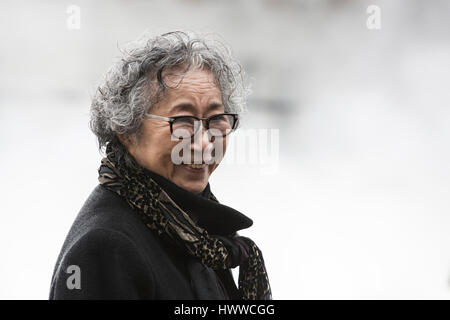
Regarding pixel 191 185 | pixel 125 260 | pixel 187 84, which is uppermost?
pixel 187 84

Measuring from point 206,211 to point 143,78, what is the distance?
16.3 inches

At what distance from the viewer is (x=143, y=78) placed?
137 cm

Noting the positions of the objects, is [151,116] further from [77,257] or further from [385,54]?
[385,54]

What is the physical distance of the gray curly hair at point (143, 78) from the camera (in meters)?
1.37

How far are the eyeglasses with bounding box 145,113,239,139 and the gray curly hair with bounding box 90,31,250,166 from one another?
Answer: 60 mm

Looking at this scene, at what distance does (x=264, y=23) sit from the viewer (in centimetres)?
483

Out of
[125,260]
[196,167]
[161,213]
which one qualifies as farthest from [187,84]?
[125,260]

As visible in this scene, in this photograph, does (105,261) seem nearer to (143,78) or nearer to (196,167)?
(196,167)

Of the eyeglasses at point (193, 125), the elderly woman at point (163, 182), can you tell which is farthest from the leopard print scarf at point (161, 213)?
the eyeglasses at point (193, 125)

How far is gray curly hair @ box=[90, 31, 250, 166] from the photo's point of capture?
1.37 m

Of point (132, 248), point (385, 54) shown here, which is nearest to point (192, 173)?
point (132, 248)

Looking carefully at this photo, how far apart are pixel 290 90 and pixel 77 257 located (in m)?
3.78

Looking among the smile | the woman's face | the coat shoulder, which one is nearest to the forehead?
the woman's face

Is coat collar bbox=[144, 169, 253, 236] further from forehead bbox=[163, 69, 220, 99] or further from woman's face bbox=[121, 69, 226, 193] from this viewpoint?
forehead bbox=[163, 69, 220, 99]
